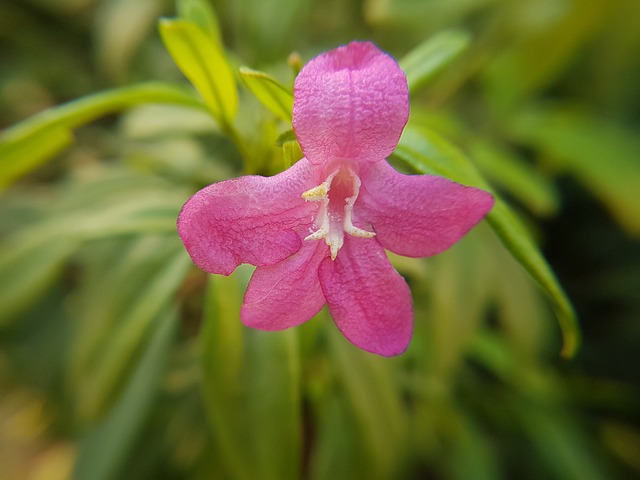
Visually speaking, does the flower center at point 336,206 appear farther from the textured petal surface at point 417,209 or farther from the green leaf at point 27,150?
the green leaf at point 27,150

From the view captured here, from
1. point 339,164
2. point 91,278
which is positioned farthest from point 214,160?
point 339,164

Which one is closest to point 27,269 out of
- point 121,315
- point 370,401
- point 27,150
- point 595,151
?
point 121,315

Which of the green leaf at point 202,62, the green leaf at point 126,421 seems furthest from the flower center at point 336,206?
the green leaf at point 126,421

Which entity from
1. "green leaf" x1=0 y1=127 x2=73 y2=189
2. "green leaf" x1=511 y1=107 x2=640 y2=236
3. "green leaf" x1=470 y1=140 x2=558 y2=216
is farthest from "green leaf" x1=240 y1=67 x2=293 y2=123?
"green leaf" x1=511 y1=107 x2=640 y2=236

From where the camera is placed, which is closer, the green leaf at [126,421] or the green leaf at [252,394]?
the green leaf at [252,394]

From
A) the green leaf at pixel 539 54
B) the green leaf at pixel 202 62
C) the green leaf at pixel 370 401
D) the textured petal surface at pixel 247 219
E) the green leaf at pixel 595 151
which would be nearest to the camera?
the textured petal surface at pixel 247 219

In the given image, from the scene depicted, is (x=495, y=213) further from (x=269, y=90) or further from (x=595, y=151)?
(x=595, y=151)
